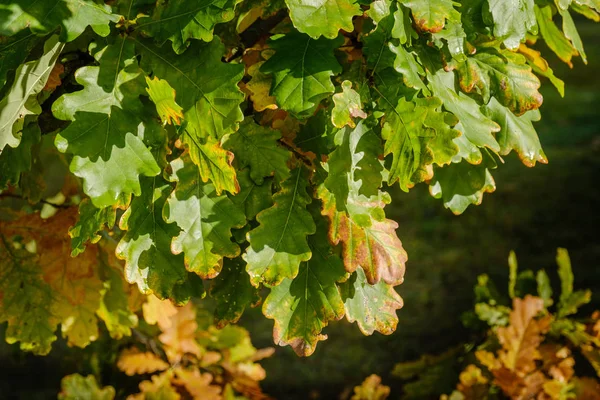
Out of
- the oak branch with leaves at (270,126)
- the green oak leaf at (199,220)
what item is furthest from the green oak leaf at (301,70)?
the green oak leaf at (199,220)

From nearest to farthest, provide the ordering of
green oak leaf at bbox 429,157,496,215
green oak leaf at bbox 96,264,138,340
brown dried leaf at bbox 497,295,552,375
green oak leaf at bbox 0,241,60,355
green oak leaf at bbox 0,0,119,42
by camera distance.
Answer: green oak leaf at bbox 0,0,119,42
green oak leaf at bbox 429,157,496,215
green oak leaf at bbox 0,241,60,355
green oak leaf at bbox 96,264,138,340
brown dried leaf at bbox 497,295,552,375

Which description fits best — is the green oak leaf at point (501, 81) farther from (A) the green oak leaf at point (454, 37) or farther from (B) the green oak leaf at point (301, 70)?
(B) the green oak leaf at point (301, 70)

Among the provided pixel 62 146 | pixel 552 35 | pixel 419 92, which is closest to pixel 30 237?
pixel 62 146

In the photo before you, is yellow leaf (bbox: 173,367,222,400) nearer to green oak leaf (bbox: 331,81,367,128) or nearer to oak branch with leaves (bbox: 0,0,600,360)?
oak branch with leaves (bbox: 0,0,600,360)

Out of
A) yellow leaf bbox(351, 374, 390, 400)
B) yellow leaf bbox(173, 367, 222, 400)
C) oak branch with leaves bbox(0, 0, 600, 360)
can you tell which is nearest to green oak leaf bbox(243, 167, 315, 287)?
oak branch with leaves bbox(0, 0, 600, 360)

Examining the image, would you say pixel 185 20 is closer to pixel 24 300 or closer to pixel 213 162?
pixel 213 162

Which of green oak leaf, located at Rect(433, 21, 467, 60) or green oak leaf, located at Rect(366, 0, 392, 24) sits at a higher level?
green oak leaf, located at Rect(366, 0, 392, 24)

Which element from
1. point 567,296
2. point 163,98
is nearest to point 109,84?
point 163,98
